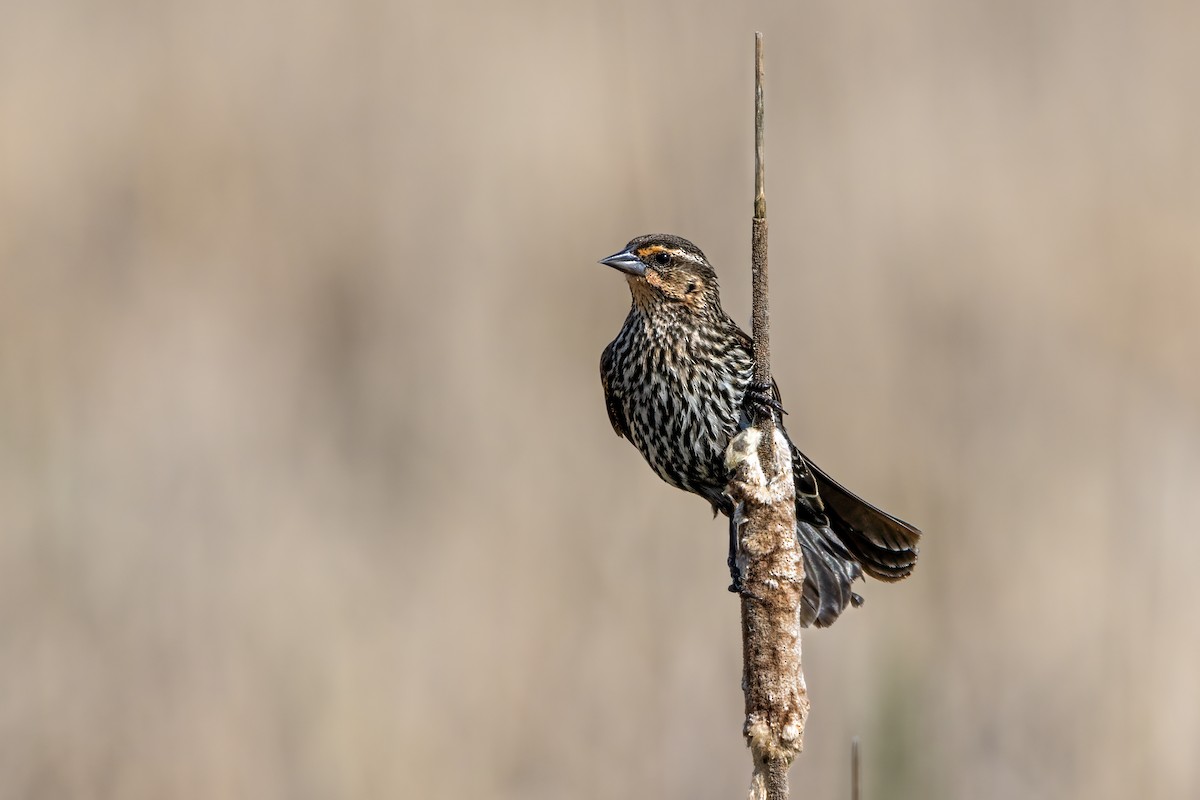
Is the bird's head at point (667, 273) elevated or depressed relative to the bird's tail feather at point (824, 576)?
elevated

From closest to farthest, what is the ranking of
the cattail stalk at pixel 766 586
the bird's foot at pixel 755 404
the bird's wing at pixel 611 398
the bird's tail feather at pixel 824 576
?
1. the cattail stalk at pixel 766 586
2. the bird's foot at pixel 755 404
3. the bird's tail feather at pixel 824 576
4. the bird's wing at pixel 611 398

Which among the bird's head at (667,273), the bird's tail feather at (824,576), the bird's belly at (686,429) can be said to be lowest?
the bird's tail feather at (824,576)

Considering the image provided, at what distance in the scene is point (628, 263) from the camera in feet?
10.1

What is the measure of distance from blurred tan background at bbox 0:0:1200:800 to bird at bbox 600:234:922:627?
55 centimetres

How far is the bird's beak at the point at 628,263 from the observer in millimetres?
3045

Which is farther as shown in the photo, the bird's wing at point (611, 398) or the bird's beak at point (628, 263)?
the bird's wing at point (611, 398)

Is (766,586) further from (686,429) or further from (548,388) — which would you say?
(548,388)

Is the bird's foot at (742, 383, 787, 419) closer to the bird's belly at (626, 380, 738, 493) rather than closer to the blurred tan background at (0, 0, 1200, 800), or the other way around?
the bird's belly at (626, 380, 738, 493)

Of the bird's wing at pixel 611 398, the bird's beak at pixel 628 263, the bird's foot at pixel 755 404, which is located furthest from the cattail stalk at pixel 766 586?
the bird's wing at pixel 611 398

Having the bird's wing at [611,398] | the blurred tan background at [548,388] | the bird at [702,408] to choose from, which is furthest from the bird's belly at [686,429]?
the blurred tan background at [548,388]

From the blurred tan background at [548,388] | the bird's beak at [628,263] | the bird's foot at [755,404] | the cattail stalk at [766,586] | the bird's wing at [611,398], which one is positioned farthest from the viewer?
the blurred tan background at [548,388]

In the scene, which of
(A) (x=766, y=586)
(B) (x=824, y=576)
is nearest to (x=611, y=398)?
(B) (x=824, y=576)

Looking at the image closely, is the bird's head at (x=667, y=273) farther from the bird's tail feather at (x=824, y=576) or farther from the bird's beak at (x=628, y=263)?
the bird's tail feather at (x=824, y=576)

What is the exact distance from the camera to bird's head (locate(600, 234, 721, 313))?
3121mm
